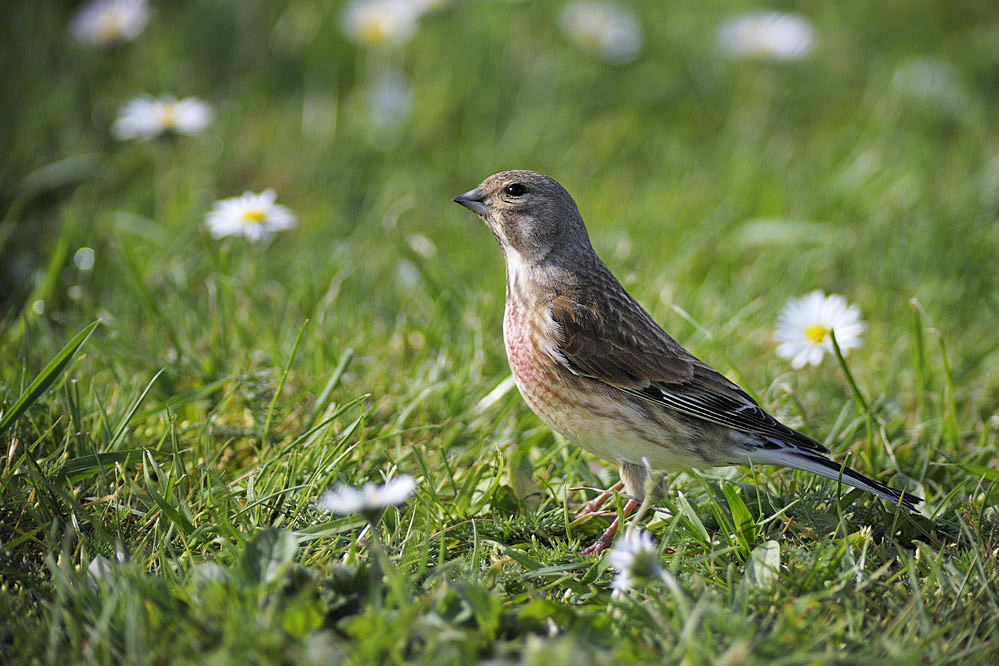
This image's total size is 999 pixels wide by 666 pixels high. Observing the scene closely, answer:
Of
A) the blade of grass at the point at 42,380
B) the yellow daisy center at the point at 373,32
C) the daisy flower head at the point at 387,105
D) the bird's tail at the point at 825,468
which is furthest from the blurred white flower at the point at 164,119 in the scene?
the bird's tail at the point at 825,468

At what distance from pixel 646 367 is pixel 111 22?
434 cm

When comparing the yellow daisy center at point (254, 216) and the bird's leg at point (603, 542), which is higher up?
the yellow daisy center at point (254, 216)

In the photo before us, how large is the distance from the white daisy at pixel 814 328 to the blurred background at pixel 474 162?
0.34 m

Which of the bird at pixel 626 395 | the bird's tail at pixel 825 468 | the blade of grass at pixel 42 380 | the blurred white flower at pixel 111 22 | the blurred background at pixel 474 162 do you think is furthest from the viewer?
the blurred white flower at pixel 111 22

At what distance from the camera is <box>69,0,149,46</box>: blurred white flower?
6016 millimetres

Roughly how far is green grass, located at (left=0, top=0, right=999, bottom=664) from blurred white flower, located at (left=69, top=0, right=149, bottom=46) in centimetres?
33

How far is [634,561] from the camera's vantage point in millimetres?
2619

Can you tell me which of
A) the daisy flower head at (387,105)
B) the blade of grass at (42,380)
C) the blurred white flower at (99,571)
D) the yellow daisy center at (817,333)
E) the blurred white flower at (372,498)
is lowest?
the blurred white flower at (99,571)

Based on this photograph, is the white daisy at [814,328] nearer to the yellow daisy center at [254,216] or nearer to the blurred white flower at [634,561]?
the blurred white flower at [634,561]

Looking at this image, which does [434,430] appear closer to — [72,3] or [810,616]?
[810,616]

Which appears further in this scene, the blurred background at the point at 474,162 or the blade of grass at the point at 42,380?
the blurred background at the point at 474,162

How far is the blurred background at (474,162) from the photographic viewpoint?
4.81 m

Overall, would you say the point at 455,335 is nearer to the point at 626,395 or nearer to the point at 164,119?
the point at 626,395

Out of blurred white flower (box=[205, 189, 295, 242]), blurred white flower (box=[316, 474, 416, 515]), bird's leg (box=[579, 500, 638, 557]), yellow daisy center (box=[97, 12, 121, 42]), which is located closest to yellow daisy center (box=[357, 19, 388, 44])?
yellow daisy center (box=[97, 12, 121, 42])
